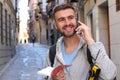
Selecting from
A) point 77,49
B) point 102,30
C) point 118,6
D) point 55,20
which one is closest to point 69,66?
point 77,49

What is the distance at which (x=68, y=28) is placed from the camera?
2.72 m

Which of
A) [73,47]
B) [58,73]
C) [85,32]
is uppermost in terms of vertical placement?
[85,32]

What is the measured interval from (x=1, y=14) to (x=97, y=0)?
6.40 m

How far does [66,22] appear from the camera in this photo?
2.74m

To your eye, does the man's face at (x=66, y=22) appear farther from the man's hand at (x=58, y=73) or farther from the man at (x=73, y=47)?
the man's hand at (x=58, y=73)

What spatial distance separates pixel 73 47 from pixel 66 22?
219 mm

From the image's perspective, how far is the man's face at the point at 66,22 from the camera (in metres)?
2.72

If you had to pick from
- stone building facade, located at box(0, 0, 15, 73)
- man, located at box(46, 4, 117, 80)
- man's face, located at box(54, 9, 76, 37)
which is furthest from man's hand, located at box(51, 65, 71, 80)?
stone building facade, located at box(0, 0, 15, 73)

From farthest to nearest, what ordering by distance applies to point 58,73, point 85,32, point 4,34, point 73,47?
point 4,34 < point 73,47 < point 85,32 < point 58,73

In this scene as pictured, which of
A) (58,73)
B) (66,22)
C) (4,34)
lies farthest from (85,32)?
(4,34)

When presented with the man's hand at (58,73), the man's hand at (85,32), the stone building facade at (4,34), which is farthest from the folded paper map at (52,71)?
the stone building facade at (4,34)

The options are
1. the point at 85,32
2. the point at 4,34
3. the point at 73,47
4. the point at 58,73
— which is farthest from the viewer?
the point at 4,34

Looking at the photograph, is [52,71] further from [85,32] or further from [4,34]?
[4,34]

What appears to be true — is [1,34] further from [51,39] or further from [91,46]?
[51,39]
